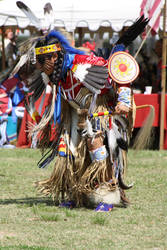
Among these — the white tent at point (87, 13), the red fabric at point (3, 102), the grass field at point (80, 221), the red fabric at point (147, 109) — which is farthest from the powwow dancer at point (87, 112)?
the white tent at point (87, 13)

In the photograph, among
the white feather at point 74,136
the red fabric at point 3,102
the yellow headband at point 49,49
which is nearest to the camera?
the yellow headband at point 49,49

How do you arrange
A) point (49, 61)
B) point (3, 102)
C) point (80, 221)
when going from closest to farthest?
1. point (80, 221)
2. point (49, 61)
3. point (3, 102)

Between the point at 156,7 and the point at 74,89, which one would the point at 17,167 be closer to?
the point at 74,89

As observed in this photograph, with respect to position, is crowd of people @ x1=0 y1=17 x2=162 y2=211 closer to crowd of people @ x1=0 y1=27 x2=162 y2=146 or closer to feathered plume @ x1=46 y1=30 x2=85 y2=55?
feathered plume @ x1=46 y1=30 x2=85 y2=55

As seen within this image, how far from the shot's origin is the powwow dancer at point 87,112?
4156mm

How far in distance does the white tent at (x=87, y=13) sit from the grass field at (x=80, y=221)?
13.3 ft

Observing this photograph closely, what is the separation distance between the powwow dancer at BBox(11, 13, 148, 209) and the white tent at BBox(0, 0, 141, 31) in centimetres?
492

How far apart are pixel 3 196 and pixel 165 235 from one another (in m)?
1.94

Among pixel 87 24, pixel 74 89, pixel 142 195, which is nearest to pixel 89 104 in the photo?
pixel 74 89

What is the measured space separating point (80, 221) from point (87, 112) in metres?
0.89

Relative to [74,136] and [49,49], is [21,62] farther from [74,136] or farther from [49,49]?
[74,136]

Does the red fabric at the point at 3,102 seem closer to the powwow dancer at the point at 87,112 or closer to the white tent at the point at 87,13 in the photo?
the white tent at the point at 87,13

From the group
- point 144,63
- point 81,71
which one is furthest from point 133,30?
point 144,63

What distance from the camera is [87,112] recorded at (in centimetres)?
420
